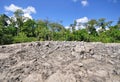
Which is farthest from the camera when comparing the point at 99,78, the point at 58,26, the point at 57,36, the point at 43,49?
the point at 58,26

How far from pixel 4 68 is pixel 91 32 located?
3353cm

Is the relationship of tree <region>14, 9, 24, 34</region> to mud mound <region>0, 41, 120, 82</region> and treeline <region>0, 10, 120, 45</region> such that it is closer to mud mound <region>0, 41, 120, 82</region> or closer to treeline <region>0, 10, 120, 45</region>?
treeline <region>0, 10, 120, 45</region>

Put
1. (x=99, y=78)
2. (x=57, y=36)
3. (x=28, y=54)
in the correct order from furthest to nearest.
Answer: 1. (x=57, y=36)
2. (x=28, y=54)
3. (x=99, y=78)

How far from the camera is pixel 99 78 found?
585 cm

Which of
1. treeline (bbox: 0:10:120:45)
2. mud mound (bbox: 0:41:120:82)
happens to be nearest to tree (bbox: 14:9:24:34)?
treeline (bbox: 0:10:120:45)

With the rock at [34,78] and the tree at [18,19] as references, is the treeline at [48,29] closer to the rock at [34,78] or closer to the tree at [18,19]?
the tree at [18,19]

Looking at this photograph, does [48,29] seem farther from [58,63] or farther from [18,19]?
[58,63]

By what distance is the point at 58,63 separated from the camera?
6680mm

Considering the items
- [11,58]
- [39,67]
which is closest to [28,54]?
[11,58]

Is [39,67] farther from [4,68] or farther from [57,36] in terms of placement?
[57,36]

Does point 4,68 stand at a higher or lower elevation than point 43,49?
lower

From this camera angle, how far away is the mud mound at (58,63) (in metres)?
5.92

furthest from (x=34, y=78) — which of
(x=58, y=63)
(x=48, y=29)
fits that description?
(x=48, y=29)

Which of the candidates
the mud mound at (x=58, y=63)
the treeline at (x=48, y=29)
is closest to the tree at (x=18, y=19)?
the treeline at (x=48, y=29)
